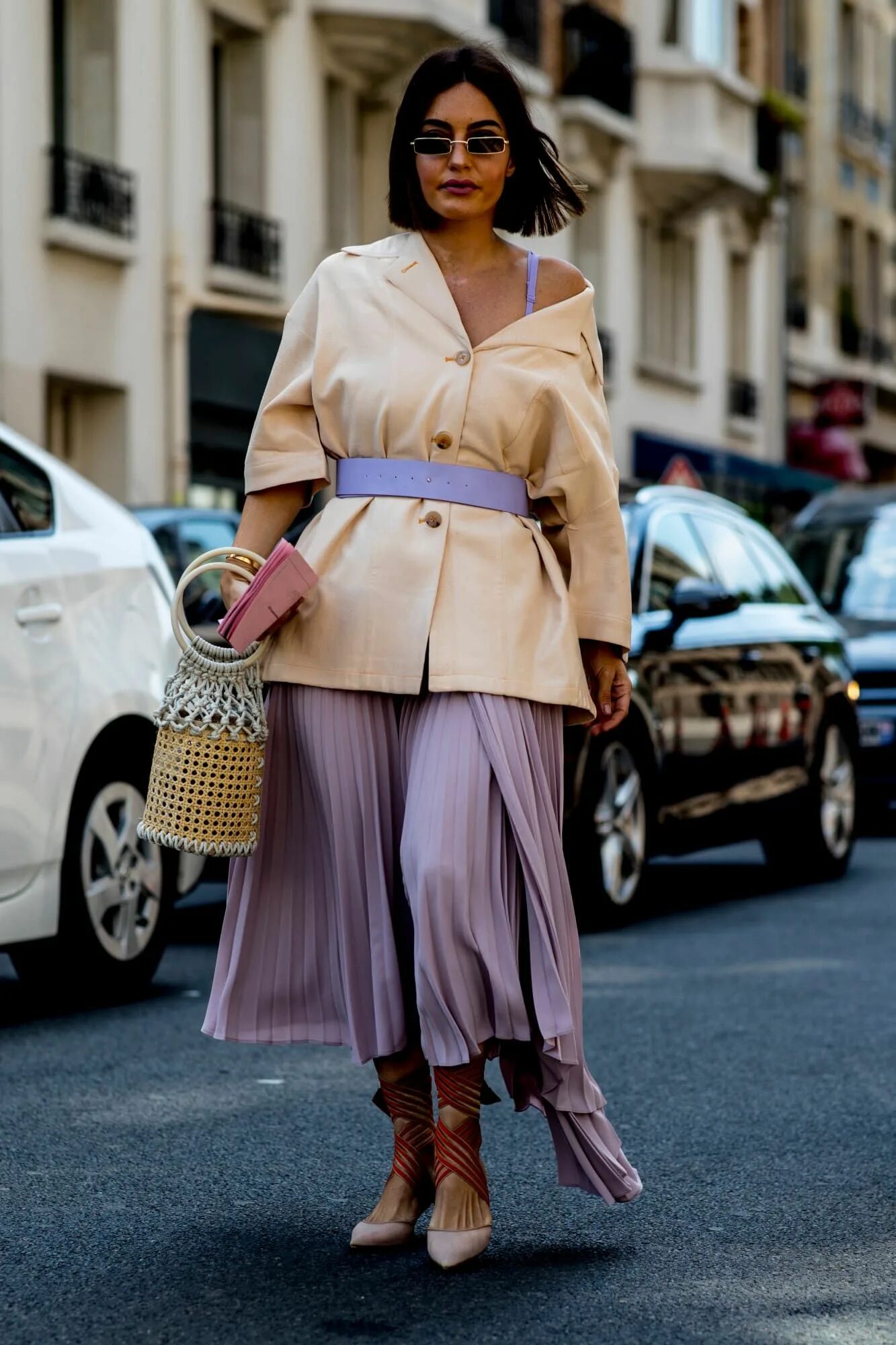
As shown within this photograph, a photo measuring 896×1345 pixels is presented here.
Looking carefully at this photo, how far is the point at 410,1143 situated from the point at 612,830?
15.7ft

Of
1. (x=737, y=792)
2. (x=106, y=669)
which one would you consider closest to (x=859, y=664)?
(x=737, y=792)

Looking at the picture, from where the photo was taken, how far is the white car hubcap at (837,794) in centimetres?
1128

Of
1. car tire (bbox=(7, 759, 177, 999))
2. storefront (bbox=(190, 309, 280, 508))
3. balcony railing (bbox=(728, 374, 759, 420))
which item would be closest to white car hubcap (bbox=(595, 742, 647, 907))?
car tire (bbox=(7, 759, 177, 999))

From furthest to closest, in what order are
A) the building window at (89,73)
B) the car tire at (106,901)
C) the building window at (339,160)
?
the building window at (339,160), the building window at (89,73), the car tire at (106,901)

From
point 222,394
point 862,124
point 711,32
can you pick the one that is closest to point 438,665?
point 222,394

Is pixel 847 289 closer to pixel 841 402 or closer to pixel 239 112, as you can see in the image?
pixel 841 402

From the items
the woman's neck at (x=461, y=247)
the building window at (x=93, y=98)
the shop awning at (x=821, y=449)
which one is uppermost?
the building window at (x=93, y=98)

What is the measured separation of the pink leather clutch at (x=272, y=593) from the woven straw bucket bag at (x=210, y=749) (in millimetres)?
66

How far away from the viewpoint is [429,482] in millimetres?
4137

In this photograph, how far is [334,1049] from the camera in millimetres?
6469

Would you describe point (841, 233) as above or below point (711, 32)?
below

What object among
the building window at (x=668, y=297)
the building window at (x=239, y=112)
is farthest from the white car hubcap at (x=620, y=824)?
the building window at (x=668, y=297)

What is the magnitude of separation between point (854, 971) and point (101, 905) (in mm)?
2578

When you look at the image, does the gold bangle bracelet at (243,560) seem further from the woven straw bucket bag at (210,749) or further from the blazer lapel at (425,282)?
the blazer lapel at (425,282)
